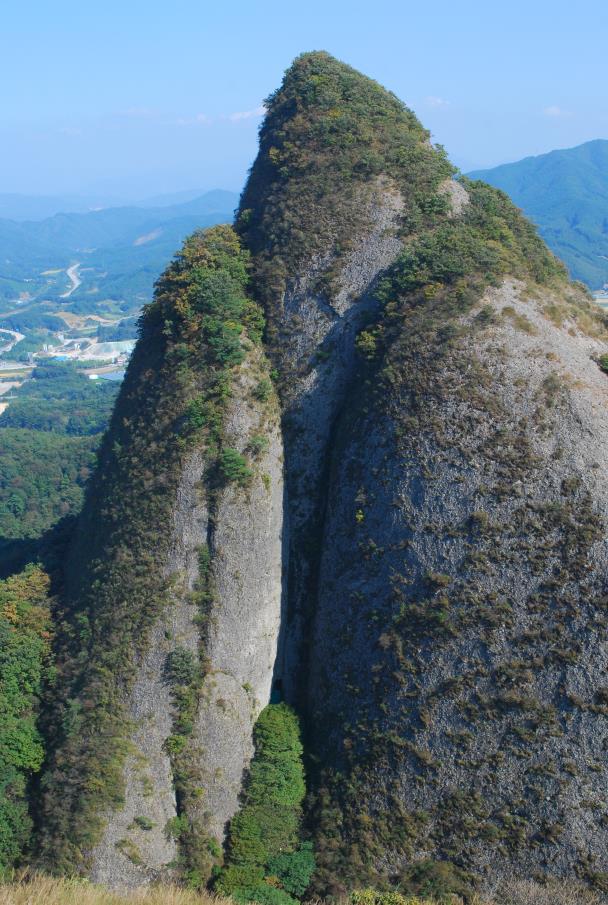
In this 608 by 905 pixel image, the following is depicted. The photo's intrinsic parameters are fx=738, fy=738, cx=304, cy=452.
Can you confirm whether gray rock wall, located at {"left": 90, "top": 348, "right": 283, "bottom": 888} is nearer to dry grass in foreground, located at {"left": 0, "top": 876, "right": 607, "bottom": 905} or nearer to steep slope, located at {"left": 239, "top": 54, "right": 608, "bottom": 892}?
steep slope, located at {"left": 239, "top": 54, "right": 608, "bottom": 892}

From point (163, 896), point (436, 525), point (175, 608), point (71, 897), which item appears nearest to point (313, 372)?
point (436, 525)

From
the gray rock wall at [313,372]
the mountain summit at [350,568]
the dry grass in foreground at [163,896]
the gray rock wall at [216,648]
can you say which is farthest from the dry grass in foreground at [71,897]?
the gray rock wall at [313,372]

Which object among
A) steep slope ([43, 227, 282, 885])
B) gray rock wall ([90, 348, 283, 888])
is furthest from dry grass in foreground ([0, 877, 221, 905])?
steep slope ([43, 227, 282, 885])

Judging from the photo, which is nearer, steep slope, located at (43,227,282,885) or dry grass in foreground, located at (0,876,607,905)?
dry grass in foreground, located at (0,876,607,905)

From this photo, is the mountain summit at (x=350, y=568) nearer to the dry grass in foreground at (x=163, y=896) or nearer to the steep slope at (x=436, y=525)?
the steep slope at (x=436, y=525)

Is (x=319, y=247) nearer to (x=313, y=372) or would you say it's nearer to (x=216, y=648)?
(x=313, y=372)

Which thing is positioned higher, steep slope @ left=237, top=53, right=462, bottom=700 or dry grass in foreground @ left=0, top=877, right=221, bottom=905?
steep slope @ left=237, top=53, right=462, bottom=700
